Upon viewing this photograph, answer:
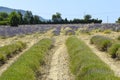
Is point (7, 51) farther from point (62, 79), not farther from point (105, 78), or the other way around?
point (105, 78)

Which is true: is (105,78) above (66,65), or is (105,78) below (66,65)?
above

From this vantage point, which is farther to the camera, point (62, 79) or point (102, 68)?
point (62, 79)

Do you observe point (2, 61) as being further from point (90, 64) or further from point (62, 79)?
point (90, 64)

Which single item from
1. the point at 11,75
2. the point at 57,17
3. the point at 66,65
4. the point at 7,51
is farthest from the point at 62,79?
the point at 57,17

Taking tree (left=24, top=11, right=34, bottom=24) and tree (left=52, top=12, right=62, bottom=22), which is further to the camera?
tree (left=52, top=12, right=62, bottom=22)

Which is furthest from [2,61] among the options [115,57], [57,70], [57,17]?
[57,17]

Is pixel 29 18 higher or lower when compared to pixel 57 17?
higher

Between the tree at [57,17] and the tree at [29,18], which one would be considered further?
the tree at [57,17]

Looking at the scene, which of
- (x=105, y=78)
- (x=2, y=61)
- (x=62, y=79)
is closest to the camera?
(x=105, y=78)

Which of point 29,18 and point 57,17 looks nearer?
point 29,18

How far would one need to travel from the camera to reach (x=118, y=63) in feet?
71.7

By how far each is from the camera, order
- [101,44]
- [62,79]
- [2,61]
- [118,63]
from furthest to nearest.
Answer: [101,44] → [2,61] → [118,63] → [62,79]

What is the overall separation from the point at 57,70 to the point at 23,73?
4.32 meters

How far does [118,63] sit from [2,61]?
Answer: 758 cm
